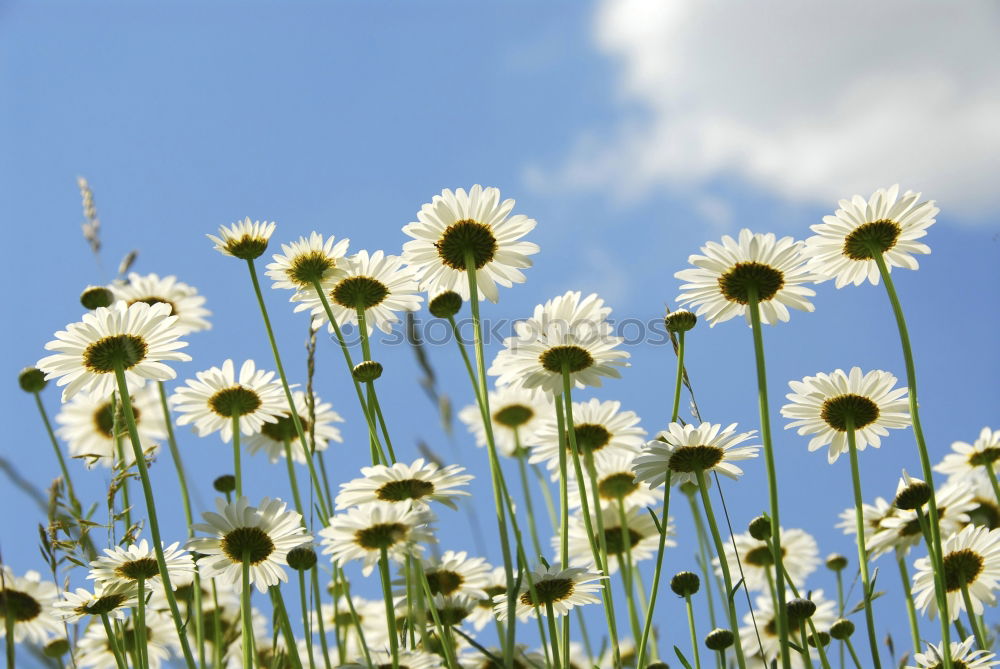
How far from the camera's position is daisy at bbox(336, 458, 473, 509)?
99.5 inches

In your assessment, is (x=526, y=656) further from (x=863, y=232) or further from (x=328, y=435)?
(x=863, y=232)

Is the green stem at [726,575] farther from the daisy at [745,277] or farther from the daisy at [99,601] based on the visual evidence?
the daisy at [99,601]

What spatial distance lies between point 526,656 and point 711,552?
0.84 meters

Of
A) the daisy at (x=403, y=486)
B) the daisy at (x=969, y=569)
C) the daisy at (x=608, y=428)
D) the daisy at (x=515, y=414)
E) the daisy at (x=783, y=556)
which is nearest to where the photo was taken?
the daisy at (x=403, y=486)

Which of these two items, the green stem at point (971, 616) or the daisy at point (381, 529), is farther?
the green stem at point (971, 616)

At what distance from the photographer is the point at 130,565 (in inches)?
100.0

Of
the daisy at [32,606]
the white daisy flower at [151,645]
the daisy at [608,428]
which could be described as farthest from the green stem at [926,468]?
the daisy at [32,606]

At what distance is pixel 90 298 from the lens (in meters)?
3.89

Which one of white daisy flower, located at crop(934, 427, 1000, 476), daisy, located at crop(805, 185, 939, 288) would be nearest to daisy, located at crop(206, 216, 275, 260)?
daisy, located at crop(805, 185, 939, 288)

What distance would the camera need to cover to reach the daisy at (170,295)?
4477mm

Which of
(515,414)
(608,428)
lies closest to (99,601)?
(608,428)

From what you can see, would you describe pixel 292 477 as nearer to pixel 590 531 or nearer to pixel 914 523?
pixel 590 531

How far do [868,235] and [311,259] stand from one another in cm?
175

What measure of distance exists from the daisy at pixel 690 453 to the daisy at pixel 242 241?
1.44 meters
